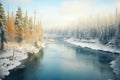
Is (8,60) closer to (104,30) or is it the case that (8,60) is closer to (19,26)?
(19,26)

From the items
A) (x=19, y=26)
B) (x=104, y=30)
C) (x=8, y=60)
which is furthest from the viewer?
(x=104, y=30)

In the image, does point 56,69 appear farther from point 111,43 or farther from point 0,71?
point 111,43

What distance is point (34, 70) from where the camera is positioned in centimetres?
2433

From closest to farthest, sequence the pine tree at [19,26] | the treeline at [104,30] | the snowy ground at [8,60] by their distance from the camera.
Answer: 1. the snowy ground at [8,60]
2. the pine tree at [19,26]
3. the treeline at [104,30]

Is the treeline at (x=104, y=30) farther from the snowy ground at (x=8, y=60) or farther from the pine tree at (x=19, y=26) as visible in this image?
the snowy ground at (x=8, y=60)

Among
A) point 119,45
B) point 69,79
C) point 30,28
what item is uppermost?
point 30,28

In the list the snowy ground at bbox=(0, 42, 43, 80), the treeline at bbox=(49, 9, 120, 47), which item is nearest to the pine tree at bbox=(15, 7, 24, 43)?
the snowy ground at bbox=(0, 42, 43, 80)

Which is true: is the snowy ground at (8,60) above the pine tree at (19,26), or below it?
below

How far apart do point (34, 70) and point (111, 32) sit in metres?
33.6

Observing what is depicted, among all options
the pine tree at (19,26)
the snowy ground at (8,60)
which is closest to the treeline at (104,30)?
the pine tree at (19,26)

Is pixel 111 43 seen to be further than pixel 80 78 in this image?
Yes

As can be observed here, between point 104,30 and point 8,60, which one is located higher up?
point 104,30

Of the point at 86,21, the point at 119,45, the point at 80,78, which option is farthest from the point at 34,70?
the point at 86,21

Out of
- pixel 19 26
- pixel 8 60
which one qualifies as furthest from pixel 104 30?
pixel 8 60
